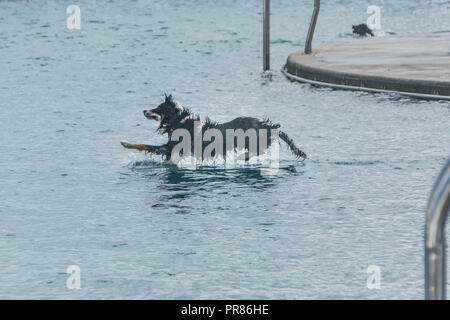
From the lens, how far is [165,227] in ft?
20.9

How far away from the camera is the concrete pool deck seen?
11648 millimetres

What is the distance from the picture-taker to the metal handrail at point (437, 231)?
7.99ft

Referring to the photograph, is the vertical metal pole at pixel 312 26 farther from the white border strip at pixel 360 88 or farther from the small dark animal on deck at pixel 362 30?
the small dark animal on deck at pixel 362 30

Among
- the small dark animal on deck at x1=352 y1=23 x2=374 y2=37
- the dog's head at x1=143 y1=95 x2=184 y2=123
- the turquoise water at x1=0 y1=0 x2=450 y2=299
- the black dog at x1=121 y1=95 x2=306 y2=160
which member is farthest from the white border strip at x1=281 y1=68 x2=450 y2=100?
the small dark animal on deck at x1=352 y1=23 x2=374 y2=37

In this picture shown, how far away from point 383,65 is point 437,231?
35.9 feet

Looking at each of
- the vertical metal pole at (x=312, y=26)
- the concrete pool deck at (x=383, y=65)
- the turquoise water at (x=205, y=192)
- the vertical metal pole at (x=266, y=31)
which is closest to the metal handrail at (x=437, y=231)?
the turquoise water at (x=205, y=192)

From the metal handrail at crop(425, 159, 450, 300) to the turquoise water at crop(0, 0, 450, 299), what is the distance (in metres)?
2.36

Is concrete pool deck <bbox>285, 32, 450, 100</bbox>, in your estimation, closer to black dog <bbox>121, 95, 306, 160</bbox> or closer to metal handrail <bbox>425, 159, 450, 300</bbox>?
black dog <bbox>121, 95, 306, 160</bbox>

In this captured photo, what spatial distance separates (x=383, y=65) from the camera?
43.3 ft

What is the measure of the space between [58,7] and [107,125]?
16.9 m

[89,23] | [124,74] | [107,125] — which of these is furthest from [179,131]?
[89,23]

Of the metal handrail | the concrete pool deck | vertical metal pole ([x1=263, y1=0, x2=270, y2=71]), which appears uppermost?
the metal handrail

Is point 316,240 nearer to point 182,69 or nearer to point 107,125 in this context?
point 107,125
